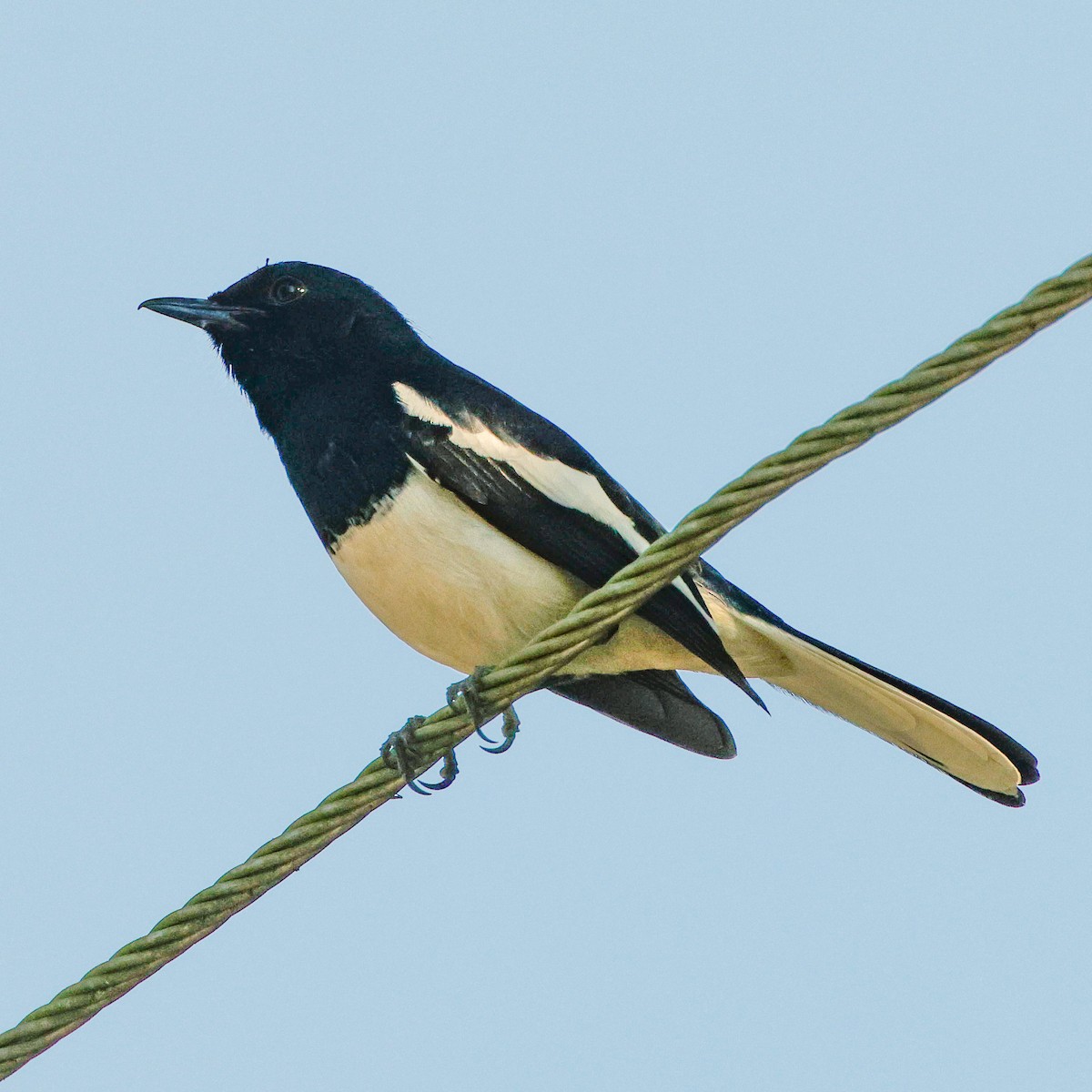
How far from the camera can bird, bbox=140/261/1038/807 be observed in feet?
16.5

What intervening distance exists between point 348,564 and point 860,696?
1.78 meters

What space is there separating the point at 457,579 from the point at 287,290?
1.82 meters

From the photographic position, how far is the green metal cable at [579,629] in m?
3.05

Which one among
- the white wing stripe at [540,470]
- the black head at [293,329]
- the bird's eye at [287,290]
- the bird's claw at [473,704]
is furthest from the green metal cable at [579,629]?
the bird's eye at [287,290]

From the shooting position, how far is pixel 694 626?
4.98 m

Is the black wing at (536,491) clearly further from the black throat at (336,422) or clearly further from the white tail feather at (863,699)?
the white tail feather at (863,699)

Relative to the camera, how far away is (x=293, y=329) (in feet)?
19.8

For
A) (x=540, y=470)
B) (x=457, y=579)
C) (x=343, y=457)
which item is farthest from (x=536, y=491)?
(x=343, y=457)

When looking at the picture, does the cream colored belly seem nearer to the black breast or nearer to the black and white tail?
the black breast

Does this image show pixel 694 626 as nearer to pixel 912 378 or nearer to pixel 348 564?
pixel 348 564

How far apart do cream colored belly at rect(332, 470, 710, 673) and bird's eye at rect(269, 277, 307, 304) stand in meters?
1.40

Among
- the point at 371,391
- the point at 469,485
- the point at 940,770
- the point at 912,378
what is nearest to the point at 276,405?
the point at 371,391

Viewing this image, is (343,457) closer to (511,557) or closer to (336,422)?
(336,422)

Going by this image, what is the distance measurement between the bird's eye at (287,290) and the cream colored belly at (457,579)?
1.40 m
